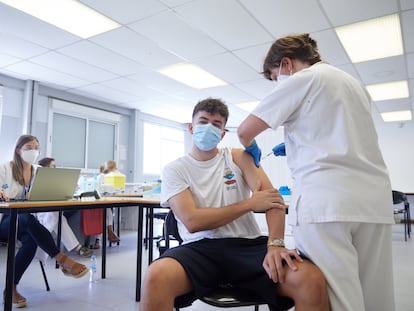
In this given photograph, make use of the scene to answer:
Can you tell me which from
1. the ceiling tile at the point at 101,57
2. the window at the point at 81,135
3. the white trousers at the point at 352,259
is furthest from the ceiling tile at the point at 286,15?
the window at the point at 81,135

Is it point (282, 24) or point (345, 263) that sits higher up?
point (282, 24)

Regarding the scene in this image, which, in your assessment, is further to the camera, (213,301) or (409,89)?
(409,89)

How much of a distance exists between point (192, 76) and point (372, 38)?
2554mm

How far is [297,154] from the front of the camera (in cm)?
97

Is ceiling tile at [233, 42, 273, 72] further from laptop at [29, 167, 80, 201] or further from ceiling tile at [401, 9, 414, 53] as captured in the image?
laptop at [29, 167, 80, 201]

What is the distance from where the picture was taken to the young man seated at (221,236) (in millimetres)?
909

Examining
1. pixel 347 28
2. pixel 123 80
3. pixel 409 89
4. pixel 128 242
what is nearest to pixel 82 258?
pixel 128 242

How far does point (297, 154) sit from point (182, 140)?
27.8 feet

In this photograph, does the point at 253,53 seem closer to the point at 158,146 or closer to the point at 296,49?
the point at 296,49

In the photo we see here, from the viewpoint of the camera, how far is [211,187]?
4.16ft

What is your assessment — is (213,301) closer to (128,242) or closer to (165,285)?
(165,285)

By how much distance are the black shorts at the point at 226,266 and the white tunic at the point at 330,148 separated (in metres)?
Answer: 0.22

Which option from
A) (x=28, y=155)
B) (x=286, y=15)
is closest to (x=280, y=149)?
(x=28, y=155)

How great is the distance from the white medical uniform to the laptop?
154 cm
